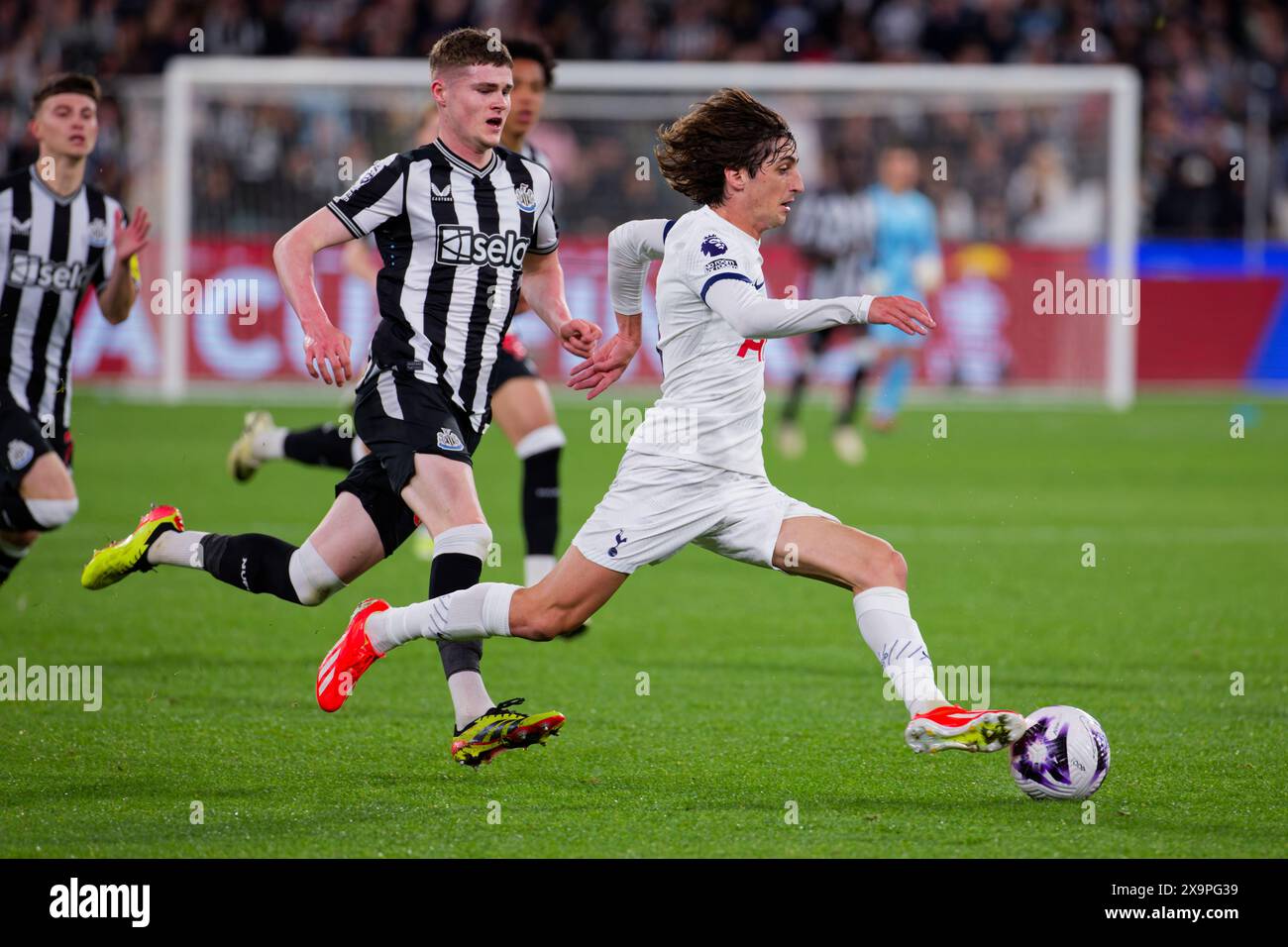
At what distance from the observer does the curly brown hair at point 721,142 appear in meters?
5.38

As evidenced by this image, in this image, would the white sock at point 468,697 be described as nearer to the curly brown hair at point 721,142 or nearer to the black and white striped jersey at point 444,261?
the black and white striped jersey at point 444,261

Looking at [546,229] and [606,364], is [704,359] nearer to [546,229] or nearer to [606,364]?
[606,364]

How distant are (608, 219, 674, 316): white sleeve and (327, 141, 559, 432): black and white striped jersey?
0.43 metres

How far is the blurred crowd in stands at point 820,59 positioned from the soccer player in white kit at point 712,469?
14.0 m

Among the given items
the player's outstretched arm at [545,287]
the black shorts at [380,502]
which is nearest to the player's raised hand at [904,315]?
the player's outstretched arm at [545,287]

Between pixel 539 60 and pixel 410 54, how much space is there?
1588cm

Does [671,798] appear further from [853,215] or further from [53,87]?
[853,215]

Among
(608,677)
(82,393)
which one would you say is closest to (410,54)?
(82,393)

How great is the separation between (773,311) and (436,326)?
4.78ft

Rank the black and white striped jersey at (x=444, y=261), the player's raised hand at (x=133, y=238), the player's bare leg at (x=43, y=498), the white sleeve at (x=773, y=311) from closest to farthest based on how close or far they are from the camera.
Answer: the white sleeve at (x=773, y=311), the black and white striped jersey at (x=444, y=261), the player's bare leg at (x=43, y=498), the player's raised hand at (x=133, y=238)

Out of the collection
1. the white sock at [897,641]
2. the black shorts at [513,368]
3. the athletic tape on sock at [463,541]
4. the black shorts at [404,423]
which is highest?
the black shorts at [513,368]

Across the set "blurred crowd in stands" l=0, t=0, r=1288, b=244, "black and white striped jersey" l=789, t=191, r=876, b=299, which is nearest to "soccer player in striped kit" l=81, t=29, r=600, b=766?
"black and white striped jersey" l=789, t=191, r=876, b=299

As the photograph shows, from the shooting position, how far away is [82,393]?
66.0 feet

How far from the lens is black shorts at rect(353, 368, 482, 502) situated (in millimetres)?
5852
